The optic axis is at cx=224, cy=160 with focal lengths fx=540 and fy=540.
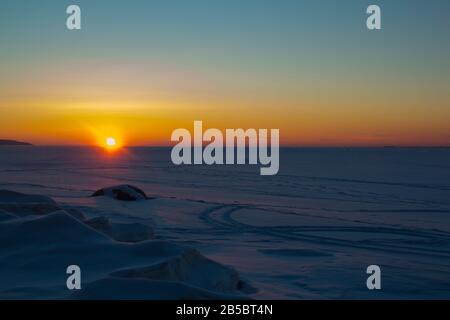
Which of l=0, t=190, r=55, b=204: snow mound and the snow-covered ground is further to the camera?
l=0, t=190, r=55, b=204: snow mound

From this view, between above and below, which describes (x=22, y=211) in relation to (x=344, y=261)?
above

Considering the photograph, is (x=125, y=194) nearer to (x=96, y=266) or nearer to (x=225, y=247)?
(x=225, y=247)

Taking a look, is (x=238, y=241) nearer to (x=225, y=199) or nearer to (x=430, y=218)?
(x=430, y=218)

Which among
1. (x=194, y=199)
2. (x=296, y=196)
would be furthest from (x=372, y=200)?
(x=194, y=199)

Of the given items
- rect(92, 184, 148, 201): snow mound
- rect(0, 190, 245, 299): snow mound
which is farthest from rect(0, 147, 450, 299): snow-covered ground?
rect(92, 184, 148, 201): snow mound

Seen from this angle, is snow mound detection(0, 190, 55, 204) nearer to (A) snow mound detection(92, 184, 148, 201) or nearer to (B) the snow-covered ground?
(B) the snow-covered ground

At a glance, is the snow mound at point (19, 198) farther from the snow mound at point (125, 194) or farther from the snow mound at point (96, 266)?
the snow mound at point (125, 194)

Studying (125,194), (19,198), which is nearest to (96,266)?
(19,198)

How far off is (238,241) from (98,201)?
9.08 metres

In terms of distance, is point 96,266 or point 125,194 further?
point 125,194

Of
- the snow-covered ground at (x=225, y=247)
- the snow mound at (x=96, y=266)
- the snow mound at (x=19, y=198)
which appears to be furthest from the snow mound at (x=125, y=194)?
the snow mound at (x=96, y=266)

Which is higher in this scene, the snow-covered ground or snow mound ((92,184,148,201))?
snow mound ((92,184,148,201))
